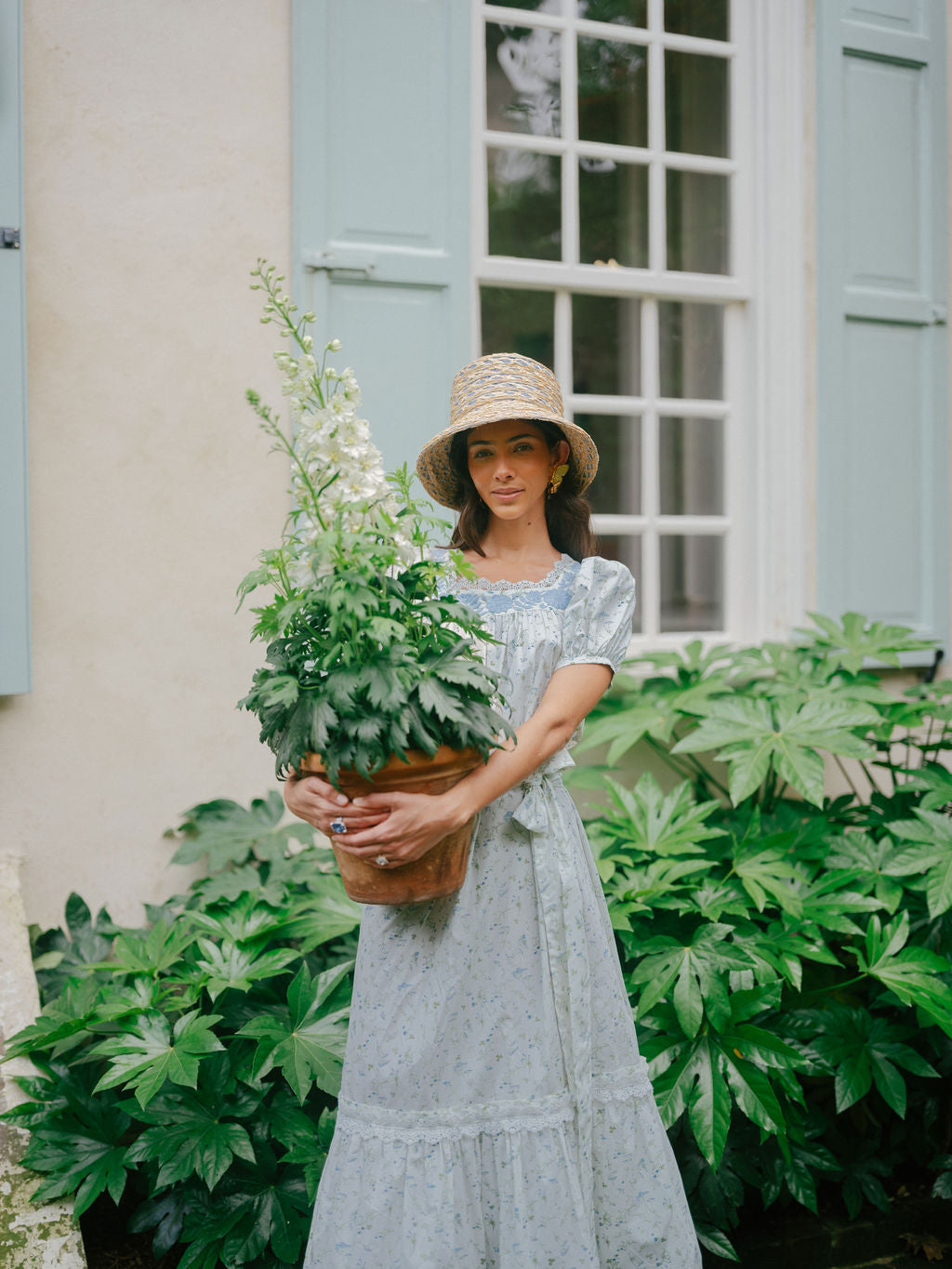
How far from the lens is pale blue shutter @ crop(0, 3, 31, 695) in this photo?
2.83 m

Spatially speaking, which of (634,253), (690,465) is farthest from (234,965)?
(634,253)

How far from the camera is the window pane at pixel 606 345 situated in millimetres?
3914

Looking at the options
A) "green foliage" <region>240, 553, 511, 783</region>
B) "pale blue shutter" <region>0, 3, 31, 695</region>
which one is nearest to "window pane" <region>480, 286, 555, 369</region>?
"pale blue shutter" <region>0, 3, 31, 695</region>

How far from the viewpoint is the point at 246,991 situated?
240cm

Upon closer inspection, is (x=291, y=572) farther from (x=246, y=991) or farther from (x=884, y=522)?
(x=884, y=522)

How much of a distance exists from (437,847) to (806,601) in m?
2.55

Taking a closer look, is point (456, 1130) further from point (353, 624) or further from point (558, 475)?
point (558, 475)

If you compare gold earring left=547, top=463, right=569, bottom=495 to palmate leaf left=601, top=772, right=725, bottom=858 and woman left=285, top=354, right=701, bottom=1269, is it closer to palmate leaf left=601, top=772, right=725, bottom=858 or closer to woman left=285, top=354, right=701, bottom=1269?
woman left=285, top=354, right=701, bottom=1269

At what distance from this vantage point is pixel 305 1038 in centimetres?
226

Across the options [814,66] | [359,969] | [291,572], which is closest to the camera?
[291,572]

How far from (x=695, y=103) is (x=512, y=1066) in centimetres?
354

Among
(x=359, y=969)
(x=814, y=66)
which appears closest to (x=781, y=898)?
(x=359, y=969)

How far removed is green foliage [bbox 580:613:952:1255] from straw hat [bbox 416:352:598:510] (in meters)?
1.09

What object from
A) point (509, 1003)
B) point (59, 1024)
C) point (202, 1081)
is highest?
point (509, 1003)
